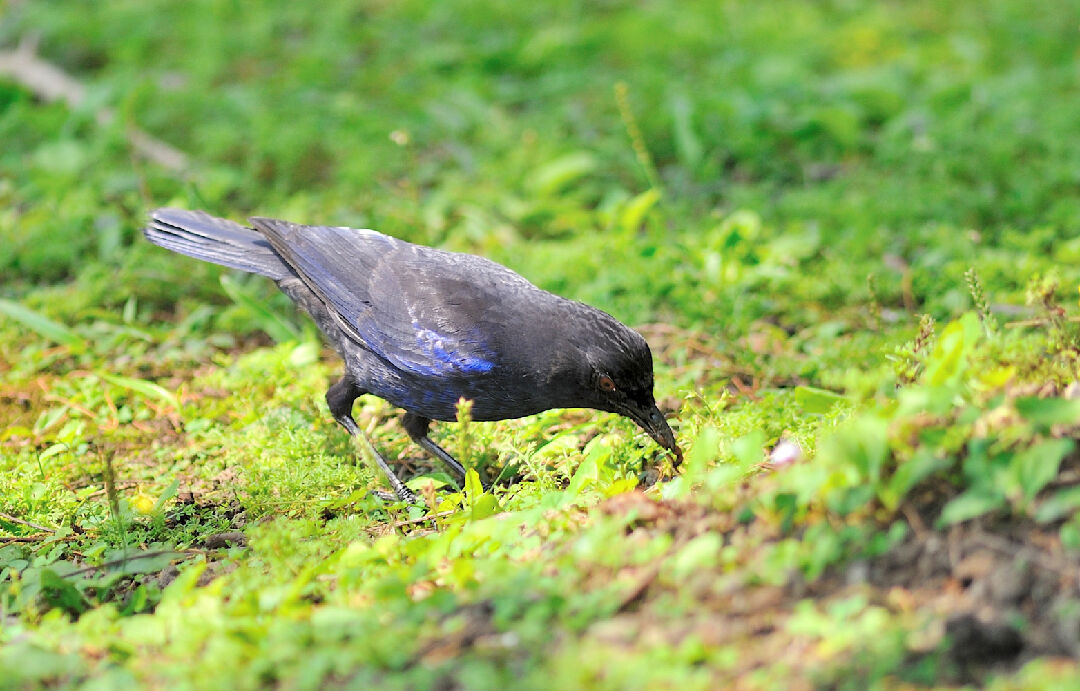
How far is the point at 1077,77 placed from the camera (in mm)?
8891

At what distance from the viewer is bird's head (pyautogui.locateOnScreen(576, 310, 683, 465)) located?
13.8 feet

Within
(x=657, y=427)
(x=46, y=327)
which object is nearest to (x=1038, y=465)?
(x=657, y=427)

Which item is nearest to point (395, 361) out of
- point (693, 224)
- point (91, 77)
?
point (693, 224)

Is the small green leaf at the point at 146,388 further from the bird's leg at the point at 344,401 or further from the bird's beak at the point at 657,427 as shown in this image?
the bird's beak at the point at 657,427

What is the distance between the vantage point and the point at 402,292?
15.7 feet

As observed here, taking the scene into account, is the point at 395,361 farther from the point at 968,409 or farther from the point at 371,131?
the point at 371,131

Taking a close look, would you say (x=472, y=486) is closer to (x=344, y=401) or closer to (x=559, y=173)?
(x=344, y=401)

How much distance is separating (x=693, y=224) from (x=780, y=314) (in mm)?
1291

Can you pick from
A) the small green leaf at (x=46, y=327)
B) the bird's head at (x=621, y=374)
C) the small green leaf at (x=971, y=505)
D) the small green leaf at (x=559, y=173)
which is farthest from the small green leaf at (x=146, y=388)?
the small green leaf at (x=971, y=505)

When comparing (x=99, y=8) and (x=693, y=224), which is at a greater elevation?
(x=99, y=8)

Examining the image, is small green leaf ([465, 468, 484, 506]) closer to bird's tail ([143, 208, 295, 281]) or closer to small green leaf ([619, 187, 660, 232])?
bird's tail ([143, 208, 295, 281])

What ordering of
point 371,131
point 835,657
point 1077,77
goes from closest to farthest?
point 835,657, point 371,131, point 1077,77

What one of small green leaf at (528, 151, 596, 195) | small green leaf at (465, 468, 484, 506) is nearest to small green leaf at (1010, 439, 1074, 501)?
small green leaf at (465, 468, 484, 506)

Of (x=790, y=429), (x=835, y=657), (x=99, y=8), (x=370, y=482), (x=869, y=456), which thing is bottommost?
(x=370, y=482)
